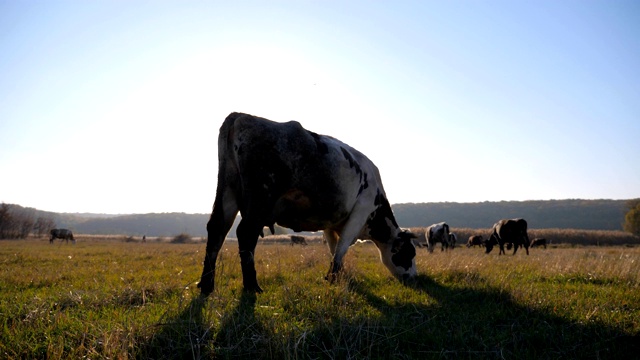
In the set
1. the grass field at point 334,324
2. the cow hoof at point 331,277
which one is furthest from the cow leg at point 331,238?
the grass field at point 334,324

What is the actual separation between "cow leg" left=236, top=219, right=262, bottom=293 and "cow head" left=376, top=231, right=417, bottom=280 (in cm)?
355

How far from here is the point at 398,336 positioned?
3.60m

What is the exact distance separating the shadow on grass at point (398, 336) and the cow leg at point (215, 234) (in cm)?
112

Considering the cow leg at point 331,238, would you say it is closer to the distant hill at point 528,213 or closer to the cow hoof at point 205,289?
the cow hoof at point 205,289

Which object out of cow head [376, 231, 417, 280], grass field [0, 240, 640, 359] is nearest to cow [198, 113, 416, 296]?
cow head [376, 231, 417, 280]

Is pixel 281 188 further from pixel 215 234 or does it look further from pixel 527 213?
pixel 527 213

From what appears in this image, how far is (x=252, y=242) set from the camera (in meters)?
5.76

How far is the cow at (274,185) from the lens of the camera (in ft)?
19.0

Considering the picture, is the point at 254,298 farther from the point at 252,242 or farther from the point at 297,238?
the point at 297,238

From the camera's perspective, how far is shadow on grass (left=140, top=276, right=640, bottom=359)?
2.94 meters

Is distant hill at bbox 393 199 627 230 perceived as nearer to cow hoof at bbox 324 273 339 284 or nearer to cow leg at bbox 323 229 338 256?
cow leg at bbox 323 229 338 256

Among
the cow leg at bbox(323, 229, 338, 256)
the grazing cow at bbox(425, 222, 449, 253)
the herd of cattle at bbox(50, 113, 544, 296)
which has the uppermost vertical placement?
the herd of cattle at bbox(50, 113, 544, 296)

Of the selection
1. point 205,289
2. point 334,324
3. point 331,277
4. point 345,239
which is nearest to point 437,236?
point 345,239

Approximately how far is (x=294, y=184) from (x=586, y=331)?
4325 millimetres
